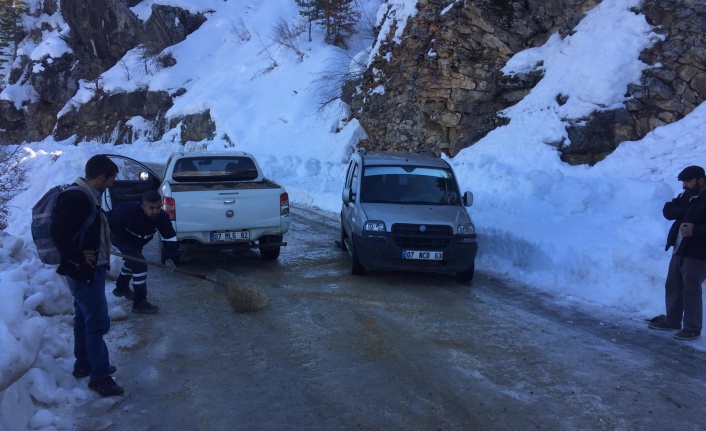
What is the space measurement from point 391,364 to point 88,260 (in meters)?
2.72

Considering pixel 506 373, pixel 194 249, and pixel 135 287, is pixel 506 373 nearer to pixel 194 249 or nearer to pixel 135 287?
pixel 135 287

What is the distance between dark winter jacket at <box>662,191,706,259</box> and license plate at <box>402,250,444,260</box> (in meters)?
2.92

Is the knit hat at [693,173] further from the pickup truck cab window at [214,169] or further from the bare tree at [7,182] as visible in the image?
the bare tree at [7,182]

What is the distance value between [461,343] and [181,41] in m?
45.1

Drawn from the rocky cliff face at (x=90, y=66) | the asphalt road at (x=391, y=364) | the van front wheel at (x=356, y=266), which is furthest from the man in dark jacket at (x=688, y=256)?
the rocky cliff face at (x=90, y=66)

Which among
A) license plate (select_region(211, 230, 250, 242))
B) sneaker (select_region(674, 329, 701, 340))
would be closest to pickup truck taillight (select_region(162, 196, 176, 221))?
license plate (select_region(211, 230, 250, 242))

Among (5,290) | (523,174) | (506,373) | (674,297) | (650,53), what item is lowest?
(506,373)

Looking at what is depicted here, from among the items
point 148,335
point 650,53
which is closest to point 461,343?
point 148,335

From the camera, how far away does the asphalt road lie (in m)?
4.23

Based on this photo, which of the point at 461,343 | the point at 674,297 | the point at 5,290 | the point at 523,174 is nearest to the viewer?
the point at 5,290

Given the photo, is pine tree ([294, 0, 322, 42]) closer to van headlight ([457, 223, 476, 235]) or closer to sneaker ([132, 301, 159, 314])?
van headlight ([457, 223, 476, 235])

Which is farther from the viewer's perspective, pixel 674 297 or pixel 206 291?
pixel 206 291

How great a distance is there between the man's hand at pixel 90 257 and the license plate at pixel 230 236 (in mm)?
4448

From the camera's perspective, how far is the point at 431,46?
18625 millimetres
